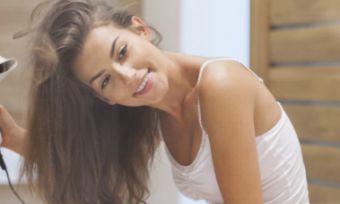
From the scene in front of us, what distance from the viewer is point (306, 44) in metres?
1.74

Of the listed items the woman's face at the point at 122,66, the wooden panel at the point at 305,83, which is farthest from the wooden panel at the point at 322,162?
the woman's face at the point at 122,66

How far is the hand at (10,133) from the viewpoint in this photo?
1361mm

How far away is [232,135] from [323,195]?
2.72 feet

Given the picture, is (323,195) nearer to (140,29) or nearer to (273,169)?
(273,169)

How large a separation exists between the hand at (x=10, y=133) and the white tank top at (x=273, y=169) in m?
0.44

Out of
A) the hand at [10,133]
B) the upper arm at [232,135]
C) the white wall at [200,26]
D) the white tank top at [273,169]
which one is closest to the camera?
the upper arm at [232,135]

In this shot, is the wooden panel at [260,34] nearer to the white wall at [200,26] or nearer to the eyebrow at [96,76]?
the white wall at [200,26]

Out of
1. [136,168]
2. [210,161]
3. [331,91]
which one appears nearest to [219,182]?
[210,161]

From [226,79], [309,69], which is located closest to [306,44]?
[309,69]

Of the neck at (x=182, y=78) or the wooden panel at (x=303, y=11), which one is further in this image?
the wooden panel at (x=303, y=11)

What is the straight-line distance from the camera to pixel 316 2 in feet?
5.50

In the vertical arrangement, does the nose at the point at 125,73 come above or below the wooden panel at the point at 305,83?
above

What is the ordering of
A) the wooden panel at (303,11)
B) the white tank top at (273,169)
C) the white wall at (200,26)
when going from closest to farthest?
the white tank top at (273,169) < the wooden panel at (303,11) < the white wall at (200,26)

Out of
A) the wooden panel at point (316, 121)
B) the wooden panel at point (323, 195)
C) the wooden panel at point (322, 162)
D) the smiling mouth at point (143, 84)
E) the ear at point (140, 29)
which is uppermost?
the ear at point (140, 29)
